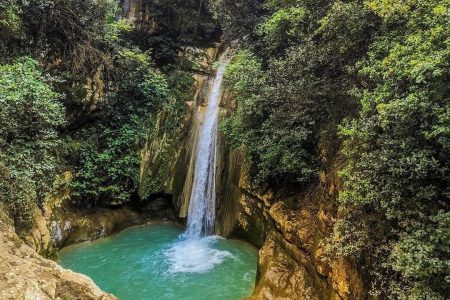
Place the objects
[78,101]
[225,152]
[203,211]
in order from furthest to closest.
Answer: [225,152], [203,211], [78,101]

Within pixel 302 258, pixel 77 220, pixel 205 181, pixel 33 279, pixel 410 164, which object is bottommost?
pixel 77 220

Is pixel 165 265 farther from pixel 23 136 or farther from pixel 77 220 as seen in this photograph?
pixel 23 136

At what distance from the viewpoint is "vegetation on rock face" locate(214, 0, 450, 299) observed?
4852 mm

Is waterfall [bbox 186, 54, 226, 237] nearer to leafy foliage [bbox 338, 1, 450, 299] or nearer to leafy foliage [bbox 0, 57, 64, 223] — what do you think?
leafy foliage [bbox 0, 57, 64, 223]

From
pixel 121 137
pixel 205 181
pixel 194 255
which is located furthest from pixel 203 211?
pixel 121 137

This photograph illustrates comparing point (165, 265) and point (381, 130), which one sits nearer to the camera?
point (381, 130)

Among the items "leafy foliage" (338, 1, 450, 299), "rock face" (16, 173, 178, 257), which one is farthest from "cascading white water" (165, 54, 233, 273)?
"leafy foliage" (338, 1, 450, 299)

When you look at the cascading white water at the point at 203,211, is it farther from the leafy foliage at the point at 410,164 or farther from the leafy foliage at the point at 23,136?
the leafy foliage at the point at 410,164

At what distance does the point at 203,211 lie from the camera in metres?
13.1

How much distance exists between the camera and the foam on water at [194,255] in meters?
9.92

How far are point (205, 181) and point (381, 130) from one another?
8.40 m

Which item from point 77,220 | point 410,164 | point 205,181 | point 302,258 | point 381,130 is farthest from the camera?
point 205,181

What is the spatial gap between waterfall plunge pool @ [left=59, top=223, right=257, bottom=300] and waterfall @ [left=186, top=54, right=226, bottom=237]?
65 centimetres

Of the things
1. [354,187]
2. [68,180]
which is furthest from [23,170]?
[354,187]
